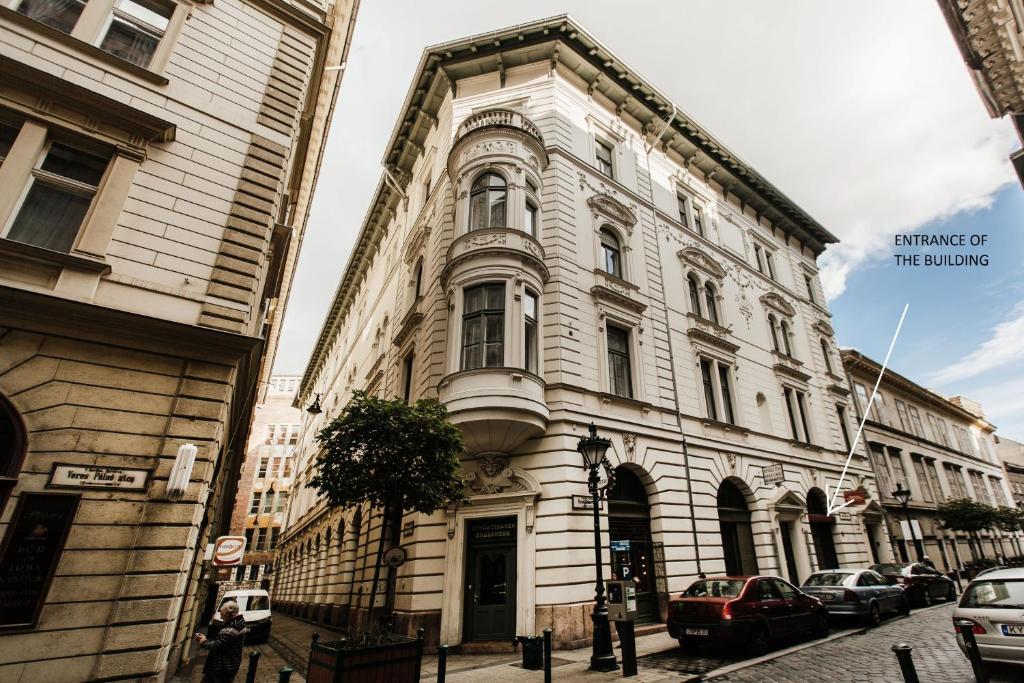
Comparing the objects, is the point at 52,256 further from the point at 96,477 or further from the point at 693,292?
the point at 693,292

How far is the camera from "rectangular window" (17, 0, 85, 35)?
369 inches

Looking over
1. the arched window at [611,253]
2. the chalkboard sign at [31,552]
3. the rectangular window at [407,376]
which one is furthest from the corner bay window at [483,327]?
the chalkboard sign at [31,552]

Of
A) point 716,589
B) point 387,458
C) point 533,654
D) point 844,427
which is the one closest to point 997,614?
point 716,589

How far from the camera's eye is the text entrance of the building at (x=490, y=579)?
1297cm

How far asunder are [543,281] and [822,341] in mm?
22140

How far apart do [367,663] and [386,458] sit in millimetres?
3903

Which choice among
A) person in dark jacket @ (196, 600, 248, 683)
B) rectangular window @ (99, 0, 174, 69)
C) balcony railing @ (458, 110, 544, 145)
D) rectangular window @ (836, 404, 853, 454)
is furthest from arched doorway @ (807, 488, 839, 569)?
rectangular window @ (99, 0, 174, 69)

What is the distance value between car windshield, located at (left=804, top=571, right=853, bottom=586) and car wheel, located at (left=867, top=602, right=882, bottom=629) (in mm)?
836

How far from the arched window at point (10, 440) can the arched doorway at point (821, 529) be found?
25453mm

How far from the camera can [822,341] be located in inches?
1159

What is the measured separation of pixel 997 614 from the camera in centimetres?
738

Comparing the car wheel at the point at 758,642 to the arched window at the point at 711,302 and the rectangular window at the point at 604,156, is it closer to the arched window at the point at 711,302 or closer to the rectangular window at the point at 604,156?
the arched window at the point at 711,302

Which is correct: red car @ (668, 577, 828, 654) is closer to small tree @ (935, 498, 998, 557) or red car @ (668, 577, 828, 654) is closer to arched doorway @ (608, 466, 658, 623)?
arched doorway @ (608, 466, 658, 623)

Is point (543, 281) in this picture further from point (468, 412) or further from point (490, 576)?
point (490, 576)
